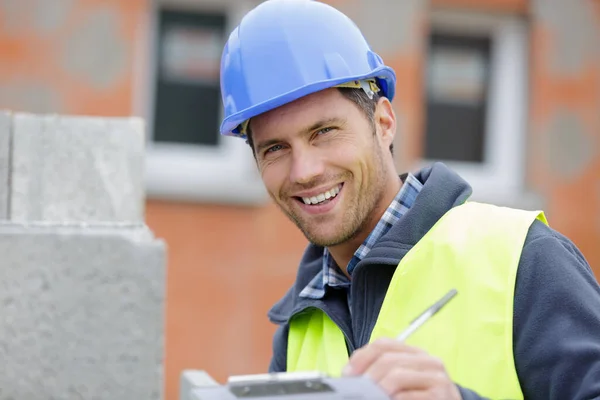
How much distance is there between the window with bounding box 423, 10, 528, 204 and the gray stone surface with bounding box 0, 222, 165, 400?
5539mm

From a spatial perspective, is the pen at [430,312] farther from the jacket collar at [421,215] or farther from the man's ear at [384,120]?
the man's ear at [384,120]

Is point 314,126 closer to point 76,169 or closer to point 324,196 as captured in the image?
point 324,196

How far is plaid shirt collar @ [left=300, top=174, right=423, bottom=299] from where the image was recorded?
2.54m

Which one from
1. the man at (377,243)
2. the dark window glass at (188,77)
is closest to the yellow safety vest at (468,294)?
the man at (377,243)

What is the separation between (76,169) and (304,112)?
543mm

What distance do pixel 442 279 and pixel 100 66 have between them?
15.5 ft

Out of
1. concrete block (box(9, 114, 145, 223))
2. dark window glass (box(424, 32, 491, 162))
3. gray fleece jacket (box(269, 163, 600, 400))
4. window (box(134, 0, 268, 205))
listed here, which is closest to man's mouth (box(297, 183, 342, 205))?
gray fleece jacket (box(269, 163, 600, 400))

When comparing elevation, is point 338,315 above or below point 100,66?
below

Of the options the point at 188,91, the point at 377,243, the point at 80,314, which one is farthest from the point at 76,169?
the point at 188,91

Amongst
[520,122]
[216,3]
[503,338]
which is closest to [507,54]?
[520,122]

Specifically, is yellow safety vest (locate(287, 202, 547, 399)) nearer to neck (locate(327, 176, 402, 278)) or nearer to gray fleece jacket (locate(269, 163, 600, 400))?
gray fleece jacket (locate(269, 163, 600, 400))

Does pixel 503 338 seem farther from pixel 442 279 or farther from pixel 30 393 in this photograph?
pixel 30 393

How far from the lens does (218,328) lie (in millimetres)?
6586

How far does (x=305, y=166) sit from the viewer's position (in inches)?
96.0
